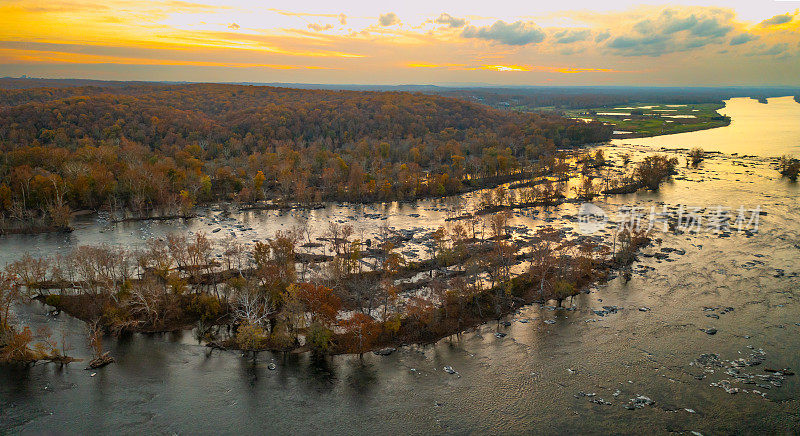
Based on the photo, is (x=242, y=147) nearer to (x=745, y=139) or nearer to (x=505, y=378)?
(x=505, y=378)

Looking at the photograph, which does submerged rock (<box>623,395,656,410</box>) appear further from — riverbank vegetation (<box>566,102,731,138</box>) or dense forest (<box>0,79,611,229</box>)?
riverbank vegetation (<box>566,102,731,138</box>)

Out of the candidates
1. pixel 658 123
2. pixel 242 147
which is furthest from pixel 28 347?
pixel 658 123

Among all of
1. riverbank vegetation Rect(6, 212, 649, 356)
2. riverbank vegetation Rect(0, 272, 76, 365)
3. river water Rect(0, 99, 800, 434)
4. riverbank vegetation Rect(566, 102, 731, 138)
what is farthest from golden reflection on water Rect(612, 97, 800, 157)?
riverbank vegetation Rect(0, 272, 76, 365)

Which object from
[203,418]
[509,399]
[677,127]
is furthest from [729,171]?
[203,418]

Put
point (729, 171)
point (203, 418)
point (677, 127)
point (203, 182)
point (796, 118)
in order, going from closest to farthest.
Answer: point (203, 418)
point (203, 182)
point (729, 171)
point (677, 127)
point (796, 118)

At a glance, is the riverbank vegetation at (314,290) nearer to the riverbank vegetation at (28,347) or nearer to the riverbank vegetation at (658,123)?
the riverbank vegetation at (28,347)

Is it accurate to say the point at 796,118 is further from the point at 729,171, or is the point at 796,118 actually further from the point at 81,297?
the point at 81,297
